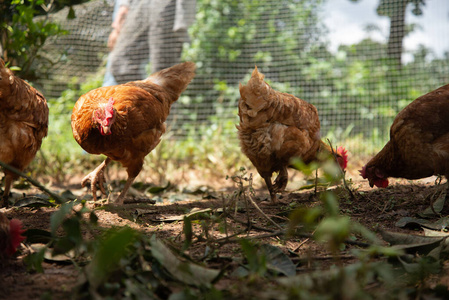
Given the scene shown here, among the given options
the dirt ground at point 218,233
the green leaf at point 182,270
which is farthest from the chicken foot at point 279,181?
the green leaf at point 182,270

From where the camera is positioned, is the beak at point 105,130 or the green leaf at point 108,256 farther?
the beak at point 105,130

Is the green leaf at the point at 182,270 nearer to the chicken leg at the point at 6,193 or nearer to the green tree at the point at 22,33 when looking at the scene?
the chicken leg at the point at 6,193

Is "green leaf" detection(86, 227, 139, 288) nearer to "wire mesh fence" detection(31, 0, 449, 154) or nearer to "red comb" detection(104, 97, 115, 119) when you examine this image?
"red comb" detection(104, 97, 115, 119)

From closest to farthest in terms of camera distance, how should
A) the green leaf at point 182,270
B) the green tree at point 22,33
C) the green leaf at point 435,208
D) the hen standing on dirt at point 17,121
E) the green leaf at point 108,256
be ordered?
the green leaf at point 108,256
the green leaf at point 182,270
the green leaf at point 435,208
the hen standing on dirt at point 17,121
the green tree at point 22,33

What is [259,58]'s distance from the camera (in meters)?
8.31

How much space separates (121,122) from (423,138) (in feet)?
8.52

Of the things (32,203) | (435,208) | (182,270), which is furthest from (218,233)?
(435,208)

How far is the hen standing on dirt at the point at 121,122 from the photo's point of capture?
3463 millimetres

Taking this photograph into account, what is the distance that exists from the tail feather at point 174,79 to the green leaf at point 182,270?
2.96m

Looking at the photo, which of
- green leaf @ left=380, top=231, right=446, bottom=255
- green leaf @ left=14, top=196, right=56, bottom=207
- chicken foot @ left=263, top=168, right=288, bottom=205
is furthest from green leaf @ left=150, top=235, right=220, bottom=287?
chicken foot @ left=263, top=168, right=288, bottom=205

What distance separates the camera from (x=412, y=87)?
25.0 feet

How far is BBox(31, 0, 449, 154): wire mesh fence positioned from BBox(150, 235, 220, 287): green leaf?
5.21 meters

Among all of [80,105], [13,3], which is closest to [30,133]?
[80,105]

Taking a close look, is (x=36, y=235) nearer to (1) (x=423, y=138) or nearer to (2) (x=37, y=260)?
(2) (x=37, y=260)
